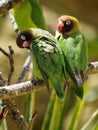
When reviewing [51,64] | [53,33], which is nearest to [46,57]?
[51,64]

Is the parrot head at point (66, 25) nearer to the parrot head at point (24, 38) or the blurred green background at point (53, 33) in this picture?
the parrot head at point (24, 38)

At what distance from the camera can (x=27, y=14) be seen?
103cm

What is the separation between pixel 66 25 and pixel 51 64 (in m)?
0.21

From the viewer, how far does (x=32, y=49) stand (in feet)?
3.25

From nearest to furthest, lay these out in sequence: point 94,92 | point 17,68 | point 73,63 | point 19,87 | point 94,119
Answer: point 19,87 → point 73,63 → point 94,119 → point 94,92 → point 17,68

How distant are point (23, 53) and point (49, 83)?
5.18ft

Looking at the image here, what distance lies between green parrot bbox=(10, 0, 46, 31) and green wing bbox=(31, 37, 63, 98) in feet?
0.30

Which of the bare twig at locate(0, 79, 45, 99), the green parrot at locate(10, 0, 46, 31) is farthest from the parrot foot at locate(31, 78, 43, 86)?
the green parrot at locate(10, 0, 46, 31)

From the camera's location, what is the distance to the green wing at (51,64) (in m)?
0.94

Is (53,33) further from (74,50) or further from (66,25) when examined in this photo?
(74,50)

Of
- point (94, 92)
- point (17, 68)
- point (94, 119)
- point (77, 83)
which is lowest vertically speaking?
point (94, 92)

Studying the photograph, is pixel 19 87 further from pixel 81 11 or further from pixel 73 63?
pixel 81 11

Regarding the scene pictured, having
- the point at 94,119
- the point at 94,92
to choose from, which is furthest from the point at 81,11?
the point at 94,119

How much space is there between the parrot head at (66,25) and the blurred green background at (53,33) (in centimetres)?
93
